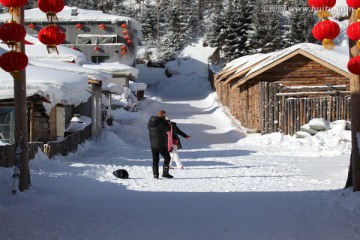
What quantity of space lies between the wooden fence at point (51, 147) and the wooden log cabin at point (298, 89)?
8271 millimetres

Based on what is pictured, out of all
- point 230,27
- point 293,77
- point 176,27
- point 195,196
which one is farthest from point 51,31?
point 176,27

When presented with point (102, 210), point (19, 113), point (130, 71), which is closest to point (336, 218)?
point (102, 210)

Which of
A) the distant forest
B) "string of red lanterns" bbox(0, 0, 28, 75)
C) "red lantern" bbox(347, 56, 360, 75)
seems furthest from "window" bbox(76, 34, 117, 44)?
"red lantern" bbox(347, 56, 360, 75)

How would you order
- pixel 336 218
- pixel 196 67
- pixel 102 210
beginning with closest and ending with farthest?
1. pixel 336 218
2. pixel 102 210
3. pixel 196 67

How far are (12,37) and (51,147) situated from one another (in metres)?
7.31

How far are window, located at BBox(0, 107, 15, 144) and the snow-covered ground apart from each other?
65.0 inches

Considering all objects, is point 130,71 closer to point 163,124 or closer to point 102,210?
point 163,124

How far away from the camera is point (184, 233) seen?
632 centimetres

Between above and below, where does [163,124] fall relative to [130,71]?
below

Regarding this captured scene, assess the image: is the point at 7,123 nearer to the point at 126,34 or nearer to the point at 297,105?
the point at 297,105

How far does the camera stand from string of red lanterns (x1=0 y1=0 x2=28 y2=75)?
7.65 metres

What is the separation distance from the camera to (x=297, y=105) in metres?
23.4

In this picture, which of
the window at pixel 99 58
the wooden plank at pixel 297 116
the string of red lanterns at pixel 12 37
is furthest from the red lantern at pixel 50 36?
the window at pixel 99 58

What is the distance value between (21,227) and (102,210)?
5.16ft
